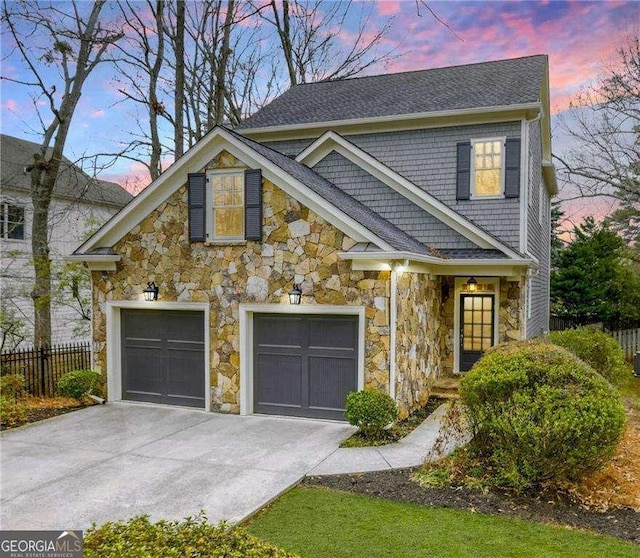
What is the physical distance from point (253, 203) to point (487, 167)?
220 inches

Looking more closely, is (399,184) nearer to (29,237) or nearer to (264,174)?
(264,174)

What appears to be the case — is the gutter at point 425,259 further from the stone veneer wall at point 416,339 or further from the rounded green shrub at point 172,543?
the rounded green shrub at point 172,543

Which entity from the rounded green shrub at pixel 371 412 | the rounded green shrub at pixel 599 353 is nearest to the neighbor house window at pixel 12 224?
the rounded green shrub at pixel 371 412

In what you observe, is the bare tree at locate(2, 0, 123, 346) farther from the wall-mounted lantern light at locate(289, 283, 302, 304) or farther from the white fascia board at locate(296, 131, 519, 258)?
the wall-mounted lantern light at locate(289, 283, 302, 304)

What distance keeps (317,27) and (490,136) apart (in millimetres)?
12024

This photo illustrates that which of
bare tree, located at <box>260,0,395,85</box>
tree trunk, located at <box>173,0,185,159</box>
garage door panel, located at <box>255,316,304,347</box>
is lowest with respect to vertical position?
garage door panel, located at <box>255,316,304,347</box>

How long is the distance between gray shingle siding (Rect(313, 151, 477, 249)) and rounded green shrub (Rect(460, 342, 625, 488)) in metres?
5.07

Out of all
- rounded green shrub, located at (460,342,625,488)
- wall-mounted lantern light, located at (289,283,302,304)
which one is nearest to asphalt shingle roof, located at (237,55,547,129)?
wall-mounted lantern light, located at (289,283,302,304)

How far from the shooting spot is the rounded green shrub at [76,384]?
9.68 m

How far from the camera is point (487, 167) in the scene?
11320 millimetres

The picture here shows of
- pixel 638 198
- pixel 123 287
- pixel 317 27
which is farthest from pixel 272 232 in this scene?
pixel 638 198

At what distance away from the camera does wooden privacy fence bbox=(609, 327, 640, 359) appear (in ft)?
58.4

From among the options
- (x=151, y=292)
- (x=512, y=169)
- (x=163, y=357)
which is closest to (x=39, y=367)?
(x=163, y=357)

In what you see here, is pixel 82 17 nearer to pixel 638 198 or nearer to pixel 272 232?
pixel 272 232
